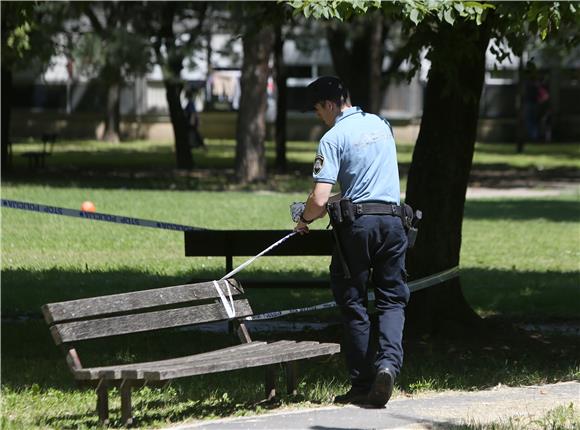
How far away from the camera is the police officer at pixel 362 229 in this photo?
693cm

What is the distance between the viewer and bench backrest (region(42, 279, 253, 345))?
6.63 metres

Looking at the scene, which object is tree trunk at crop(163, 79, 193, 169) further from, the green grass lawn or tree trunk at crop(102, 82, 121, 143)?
tree trunk at crop(102, 82, 121, 143)

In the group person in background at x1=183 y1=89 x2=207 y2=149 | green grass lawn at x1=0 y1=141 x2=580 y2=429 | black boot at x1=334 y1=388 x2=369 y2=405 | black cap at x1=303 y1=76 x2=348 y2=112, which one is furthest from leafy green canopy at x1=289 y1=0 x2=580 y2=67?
person in background at x1=183 y1=89 x2=207 y2=149

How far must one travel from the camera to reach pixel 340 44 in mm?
30750

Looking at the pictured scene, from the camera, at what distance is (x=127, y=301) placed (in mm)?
6855

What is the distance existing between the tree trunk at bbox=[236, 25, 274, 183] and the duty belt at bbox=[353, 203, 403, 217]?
18.9 meters

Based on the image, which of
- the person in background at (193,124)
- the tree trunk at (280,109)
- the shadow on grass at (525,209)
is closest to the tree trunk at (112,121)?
the person in background at (193,124)

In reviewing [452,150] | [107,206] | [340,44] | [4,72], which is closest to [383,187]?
[452,150]

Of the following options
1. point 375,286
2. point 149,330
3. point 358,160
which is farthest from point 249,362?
point 358,160

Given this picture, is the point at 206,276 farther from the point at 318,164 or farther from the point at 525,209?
the point at 525,209

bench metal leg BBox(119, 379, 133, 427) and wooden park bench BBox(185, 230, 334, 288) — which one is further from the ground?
wooden park bench BBox(185, 230, 334, 288)

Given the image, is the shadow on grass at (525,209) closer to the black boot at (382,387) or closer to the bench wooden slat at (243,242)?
the bench wooden slat at (243,242)

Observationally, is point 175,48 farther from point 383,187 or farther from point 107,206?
point 383,187

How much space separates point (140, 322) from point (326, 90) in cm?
173
